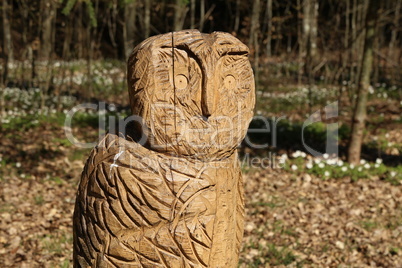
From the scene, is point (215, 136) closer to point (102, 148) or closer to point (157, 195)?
point (157, 195)

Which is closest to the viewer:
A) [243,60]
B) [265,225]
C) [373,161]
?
[243,60]

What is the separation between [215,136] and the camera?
2.25 m

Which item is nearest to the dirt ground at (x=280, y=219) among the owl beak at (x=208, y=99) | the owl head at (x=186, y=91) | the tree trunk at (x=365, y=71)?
the tree trunk at (x=365, y=71)

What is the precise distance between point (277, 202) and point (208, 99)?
423 centimetres

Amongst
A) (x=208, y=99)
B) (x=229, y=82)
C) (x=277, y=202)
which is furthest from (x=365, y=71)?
(x=208, y=99)

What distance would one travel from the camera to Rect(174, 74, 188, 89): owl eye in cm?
217

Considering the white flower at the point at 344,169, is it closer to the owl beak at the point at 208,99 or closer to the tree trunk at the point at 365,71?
the tree trunk at the point at 365,71

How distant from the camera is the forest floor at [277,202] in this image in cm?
470

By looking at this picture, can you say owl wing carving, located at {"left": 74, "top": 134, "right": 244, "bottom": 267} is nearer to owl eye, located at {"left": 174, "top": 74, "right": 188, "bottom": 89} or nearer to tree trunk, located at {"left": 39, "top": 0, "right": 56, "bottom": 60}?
owl eye, located at {"left": 174, "top": 74, "right": 188, "bottom": 89}

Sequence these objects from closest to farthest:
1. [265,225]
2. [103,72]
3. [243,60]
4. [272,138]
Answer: [243,60], [265,225], [272,138], [103,72]

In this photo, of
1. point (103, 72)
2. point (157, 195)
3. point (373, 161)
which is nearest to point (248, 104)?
point (157, 195)

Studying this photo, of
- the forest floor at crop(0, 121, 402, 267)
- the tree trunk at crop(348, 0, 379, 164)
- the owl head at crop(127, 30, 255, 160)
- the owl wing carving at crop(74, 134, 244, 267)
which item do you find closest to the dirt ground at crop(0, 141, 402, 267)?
the forest floor at crop(0, 121, 402, 267)

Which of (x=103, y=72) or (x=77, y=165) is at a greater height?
(x=103, y=72)

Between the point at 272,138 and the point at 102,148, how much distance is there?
676cm
